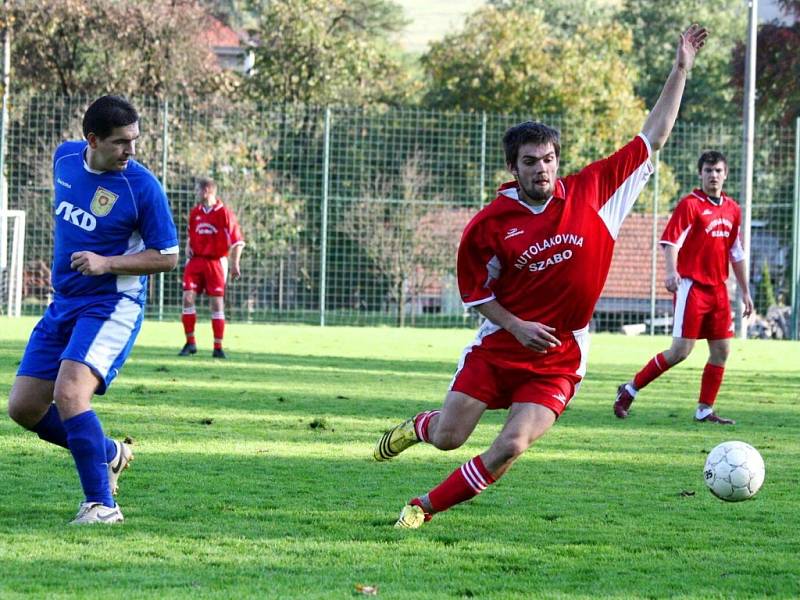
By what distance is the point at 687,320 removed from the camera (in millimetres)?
10883

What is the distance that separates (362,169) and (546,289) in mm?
20696

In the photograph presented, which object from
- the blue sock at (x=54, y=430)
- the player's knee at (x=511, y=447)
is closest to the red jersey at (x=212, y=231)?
the blue sock at (x=54, y=430)

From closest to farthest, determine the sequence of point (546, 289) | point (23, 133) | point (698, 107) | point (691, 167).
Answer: point (546, 289)
point (23, 133)
point (691, 167)
point (698, 107)

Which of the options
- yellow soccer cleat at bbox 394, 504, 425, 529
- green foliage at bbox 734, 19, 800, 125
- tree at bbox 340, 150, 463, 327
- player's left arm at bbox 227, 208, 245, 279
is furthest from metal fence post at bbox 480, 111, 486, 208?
yellow soccer cleat at bbox 394, 504, 425, 529

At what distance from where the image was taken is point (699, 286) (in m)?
11.0

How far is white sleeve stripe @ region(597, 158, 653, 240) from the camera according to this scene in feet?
20.5

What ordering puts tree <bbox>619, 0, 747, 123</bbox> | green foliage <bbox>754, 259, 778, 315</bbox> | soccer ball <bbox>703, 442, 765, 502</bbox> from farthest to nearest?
tree <bbox>619, 0, 747, 123</bbox>, green foliage <bbox>754, 259, 778, 315</bbox>, soccer ball <bbox>703, 442, 765, 502</bbox>

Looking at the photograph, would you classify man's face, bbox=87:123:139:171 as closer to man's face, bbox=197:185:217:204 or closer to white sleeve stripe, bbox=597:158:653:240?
white sleeve stripe, bbox=597:158:653:240

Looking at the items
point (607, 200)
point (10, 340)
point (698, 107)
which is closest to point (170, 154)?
point (10, 340)

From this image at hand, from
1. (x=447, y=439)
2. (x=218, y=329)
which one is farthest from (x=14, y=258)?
(x=447, y=439)

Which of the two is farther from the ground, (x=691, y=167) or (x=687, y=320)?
(x=691, y=167)

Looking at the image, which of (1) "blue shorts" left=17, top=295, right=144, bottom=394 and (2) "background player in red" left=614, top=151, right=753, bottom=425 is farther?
(2) "background player in red" left=614, top=151, right=753, bottom=425

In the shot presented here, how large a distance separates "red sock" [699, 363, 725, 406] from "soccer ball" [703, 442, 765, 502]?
428 centimetres

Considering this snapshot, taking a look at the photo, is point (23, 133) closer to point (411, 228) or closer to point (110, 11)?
point (411, 228)
